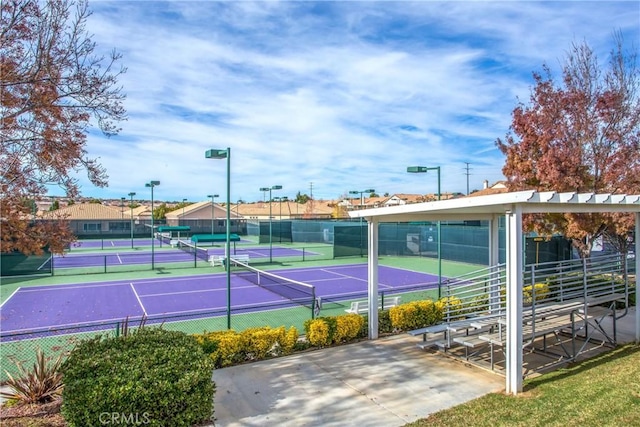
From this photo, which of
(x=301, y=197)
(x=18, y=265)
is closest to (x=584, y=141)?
(x=18, y=265)

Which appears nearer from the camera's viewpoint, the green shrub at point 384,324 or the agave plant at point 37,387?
the agave plant at point 37,387

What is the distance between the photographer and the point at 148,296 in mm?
17438

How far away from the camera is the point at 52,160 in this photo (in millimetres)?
5348

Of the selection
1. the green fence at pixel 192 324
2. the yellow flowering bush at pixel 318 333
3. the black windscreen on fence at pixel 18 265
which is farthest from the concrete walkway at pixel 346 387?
the black windscreen on fence at pixel 18 265

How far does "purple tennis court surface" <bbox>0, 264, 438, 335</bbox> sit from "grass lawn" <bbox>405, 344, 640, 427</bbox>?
18.0ft

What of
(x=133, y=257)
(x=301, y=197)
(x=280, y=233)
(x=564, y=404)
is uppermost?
(x=301, y=197)

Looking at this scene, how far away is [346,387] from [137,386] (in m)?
3.47

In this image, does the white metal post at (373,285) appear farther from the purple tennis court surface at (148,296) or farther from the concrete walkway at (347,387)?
the purple tennis court surface at (148,296)

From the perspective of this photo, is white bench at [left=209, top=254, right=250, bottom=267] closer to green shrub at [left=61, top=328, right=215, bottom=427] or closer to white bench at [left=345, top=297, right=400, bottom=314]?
white bench at [left=345, top=297, right=400, bottom=314]

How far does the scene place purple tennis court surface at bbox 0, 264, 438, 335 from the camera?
13.8 meters

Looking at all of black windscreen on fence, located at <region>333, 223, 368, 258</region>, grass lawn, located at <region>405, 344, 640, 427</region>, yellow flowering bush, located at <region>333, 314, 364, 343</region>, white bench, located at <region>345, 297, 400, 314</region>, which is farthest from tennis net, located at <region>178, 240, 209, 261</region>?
grass lawn, located at <region>405, 344, 640, 427</region>

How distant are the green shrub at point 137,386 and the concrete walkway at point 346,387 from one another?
942 millimetres

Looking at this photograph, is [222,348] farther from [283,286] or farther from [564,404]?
[283,286]

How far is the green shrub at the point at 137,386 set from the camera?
4.80 meters
